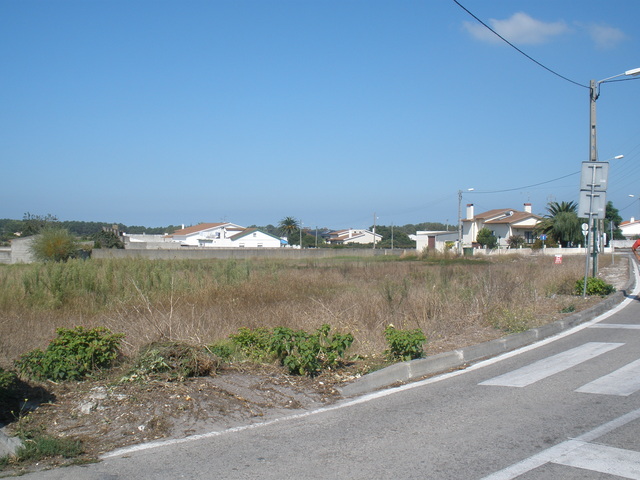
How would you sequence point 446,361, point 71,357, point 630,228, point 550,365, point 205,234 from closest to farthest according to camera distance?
point 71,357 < point 446,361 < point 550,365 < point 205,234 < point 630,228

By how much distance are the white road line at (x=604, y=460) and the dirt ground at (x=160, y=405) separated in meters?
2.57

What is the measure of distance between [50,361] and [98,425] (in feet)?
5.04

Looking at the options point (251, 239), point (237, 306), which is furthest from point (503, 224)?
point (237, 306)

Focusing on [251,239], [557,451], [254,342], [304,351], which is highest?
[251,239]

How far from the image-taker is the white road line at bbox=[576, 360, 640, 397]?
665 cm

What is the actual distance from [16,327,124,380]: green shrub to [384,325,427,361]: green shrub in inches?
139

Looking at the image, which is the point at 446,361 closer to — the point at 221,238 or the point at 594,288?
the point at 594,288

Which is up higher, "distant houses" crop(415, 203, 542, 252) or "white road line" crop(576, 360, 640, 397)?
"distant houses" crop(415, 203, 542, 252)

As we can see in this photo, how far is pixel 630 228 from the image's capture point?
396 ft

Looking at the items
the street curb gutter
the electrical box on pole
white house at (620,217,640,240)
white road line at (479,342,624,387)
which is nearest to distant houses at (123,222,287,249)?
white house at (620,217,640,240)

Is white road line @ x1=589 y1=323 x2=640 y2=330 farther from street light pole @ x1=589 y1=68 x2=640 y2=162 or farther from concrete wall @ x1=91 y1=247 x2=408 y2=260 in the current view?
concrete wall @ x1=91 y1=247 x2=408 y2=260

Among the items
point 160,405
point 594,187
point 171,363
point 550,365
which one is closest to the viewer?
point 160,405

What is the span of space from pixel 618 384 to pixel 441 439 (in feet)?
10.1

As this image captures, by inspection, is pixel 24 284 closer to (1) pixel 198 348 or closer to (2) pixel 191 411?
(1) pixel 198 348
